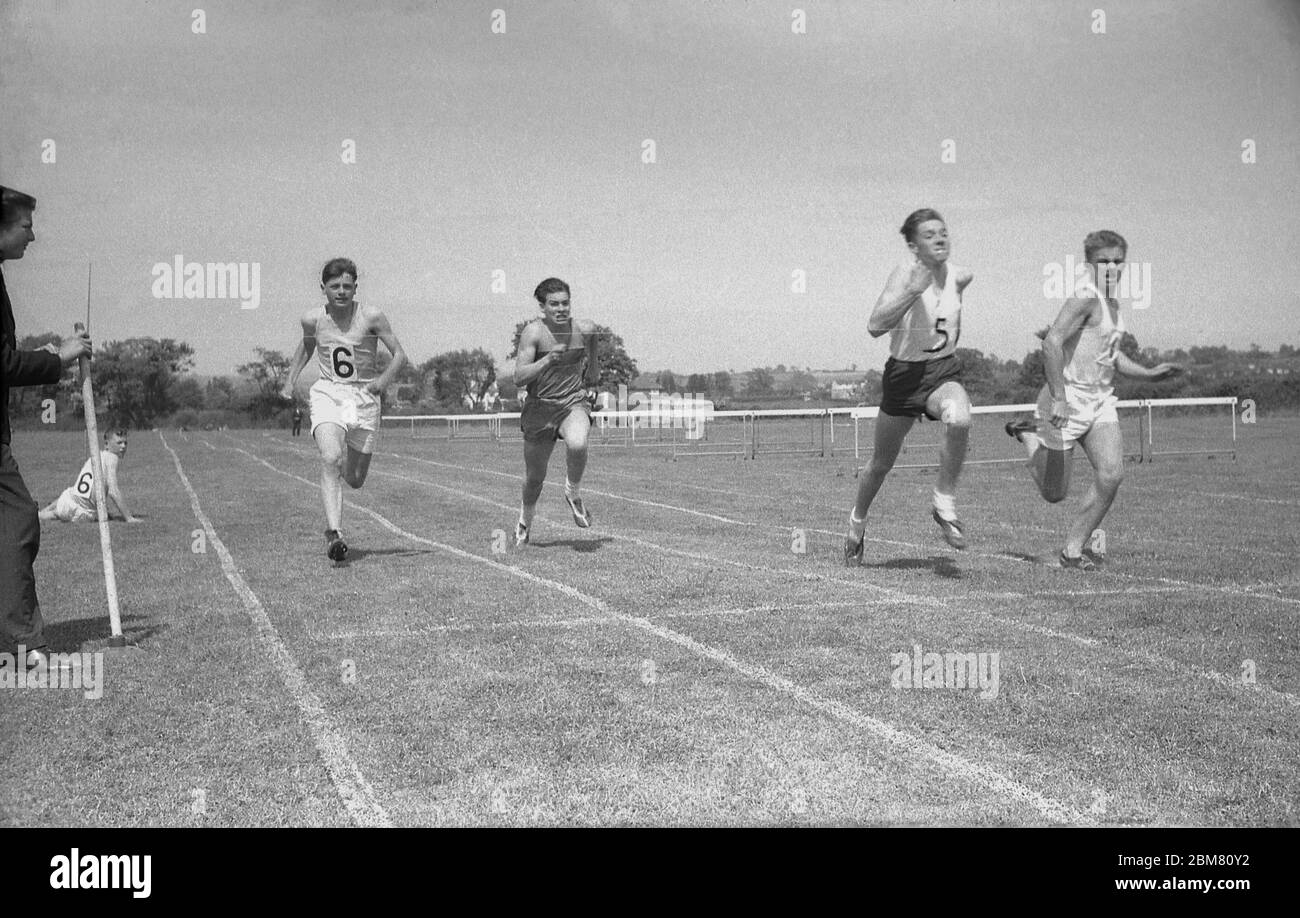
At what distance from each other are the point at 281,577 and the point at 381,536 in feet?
10.7

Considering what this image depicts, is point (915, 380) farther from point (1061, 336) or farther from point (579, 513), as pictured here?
point (579, 513)

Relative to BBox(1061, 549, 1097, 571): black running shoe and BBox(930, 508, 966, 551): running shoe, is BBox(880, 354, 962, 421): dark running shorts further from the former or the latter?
BBox(1061, 549, 1097, 571): black running shoe

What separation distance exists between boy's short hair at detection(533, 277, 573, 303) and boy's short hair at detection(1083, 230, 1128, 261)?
432cm

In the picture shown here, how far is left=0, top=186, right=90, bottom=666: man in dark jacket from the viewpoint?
5777 millimetres

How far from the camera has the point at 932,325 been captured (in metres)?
8.49

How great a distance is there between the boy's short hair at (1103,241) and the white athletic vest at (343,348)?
6.17 meters

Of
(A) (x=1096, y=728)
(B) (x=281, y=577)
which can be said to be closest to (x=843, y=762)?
(A) (x=1096, y=728)

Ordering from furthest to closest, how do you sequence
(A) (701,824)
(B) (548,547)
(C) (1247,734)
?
(B) (548,547) → (C) (1247,734) → (A) (701,824)

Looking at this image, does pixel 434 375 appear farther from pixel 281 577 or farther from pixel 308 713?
pixel 308 713

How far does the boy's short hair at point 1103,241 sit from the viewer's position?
28.7 feet

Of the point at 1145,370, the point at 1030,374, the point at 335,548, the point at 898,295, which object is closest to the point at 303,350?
the point at 335,548

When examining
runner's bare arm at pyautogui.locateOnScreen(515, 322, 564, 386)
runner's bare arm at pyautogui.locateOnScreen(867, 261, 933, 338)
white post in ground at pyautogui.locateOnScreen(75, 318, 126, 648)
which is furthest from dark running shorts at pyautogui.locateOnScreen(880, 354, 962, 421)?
white post in ground at pyautogui.locateOnScreen(75, 318, 126, 648)

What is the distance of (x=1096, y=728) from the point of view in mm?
4457

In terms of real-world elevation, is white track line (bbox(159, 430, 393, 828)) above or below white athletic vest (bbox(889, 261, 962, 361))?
below
